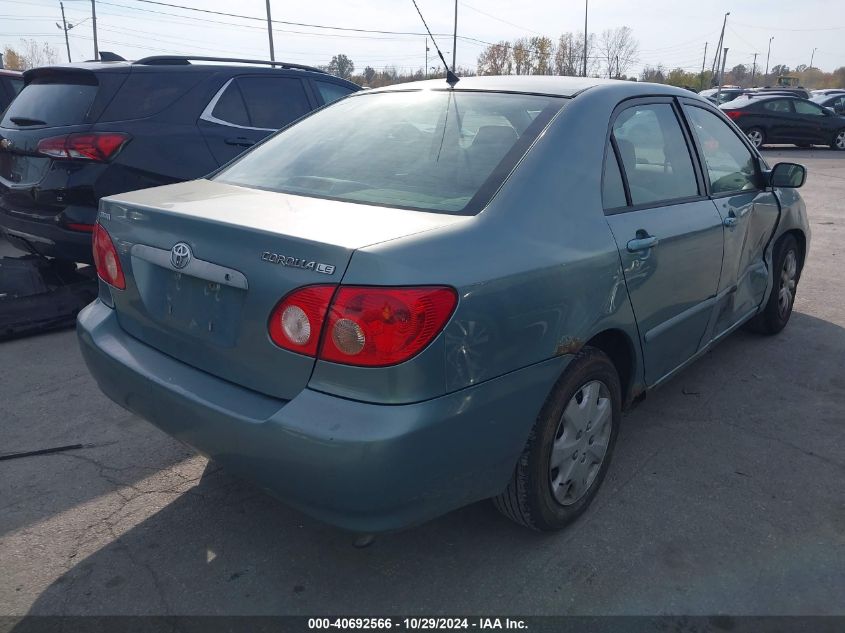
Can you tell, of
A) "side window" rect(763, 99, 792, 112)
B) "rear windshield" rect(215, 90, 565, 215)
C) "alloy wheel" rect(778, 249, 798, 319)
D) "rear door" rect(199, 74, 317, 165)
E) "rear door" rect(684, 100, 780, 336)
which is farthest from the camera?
"side window" rect(763, 99, 792, 112)

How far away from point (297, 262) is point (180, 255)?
50 cm

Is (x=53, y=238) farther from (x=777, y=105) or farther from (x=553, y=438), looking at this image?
Result: (x=777, y=105)

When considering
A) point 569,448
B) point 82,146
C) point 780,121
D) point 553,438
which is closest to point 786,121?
point 780,121

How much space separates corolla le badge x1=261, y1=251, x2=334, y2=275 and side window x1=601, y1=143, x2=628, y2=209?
1201mm

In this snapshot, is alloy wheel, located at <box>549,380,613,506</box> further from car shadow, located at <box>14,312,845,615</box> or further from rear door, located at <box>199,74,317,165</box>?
rear door, located at <box>199,74,317,165</box>

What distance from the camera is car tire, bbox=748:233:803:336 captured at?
4609 millimetres

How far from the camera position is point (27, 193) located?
4766mm

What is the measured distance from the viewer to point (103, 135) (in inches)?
185

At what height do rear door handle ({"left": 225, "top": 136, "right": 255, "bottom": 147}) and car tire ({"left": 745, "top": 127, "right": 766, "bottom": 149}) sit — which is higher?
rear door handle ({"left": 225, "top": 136, "right": 255, "bottom": 147})

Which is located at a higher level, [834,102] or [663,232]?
[663,232]

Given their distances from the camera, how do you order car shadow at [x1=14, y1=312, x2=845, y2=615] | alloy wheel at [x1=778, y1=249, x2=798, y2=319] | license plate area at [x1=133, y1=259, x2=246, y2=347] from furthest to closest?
1. alloy wheel at [x1=778, y1=249, x2=798, y2=319]
2. car shadow at [x1=14, y1=312, x2=845, y2=615]
3. license plate area at [x1=133, y1=259, x2=246, y2=347]

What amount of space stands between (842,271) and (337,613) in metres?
6.28

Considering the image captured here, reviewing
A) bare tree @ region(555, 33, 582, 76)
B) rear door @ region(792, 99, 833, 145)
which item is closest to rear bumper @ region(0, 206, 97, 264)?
rear door @ region(792, 99, 833, 145)

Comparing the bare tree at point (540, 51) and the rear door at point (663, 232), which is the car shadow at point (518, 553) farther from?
the bare tree at point (540, 51)
